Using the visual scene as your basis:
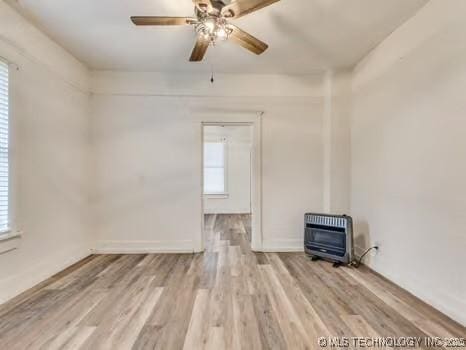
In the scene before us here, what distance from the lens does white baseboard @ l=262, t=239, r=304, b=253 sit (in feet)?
12.5

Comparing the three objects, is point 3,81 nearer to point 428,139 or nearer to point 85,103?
point 85,103

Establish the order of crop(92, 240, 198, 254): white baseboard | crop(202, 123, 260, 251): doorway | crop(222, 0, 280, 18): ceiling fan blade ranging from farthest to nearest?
crop(202, 123, 260, 251): doorway < crop(92, 240, 198, 254): white baseboard < crop(222, 0, 280, 18): ceiling fan blade

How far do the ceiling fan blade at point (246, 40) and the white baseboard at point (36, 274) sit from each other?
2.99 m

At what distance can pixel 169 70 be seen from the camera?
12.2 ft

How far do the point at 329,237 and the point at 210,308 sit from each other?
6.09 feet

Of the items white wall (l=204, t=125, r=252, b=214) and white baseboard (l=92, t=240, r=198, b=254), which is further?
white wall (l=204, t=125, r=252, b=214)

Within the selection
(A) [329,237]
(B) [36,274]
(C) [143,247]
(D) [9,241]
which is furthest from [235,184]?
(D) [9,241]

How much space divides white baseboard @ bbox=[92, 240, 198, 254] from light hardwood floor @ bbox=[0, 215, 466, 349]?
463mm

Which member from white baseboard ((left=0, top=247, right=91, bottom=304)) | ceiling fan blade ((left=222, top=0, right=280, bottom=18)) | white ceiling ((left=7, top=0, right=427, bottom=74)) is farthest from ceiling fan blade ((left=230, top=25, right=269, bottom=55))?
white baseboard ((left=0, top=247, right=91, bottom=304))

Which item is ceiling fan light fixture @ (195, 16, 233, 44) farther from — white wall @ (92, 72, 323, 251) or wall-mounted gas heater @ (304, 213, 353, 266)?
wall-mounted gas heater @ (304, 213, 353, 266)

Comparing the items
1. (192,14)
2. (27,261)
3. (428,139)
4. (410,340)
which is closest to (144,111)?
(192,14)

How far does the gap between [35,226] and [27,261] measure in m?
0.35

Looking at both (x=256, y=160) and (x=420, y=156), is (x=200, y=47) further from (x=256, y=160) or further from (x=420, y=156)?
(x=420, y=156)

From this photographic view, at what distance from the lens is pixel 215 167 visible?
7609 mm
